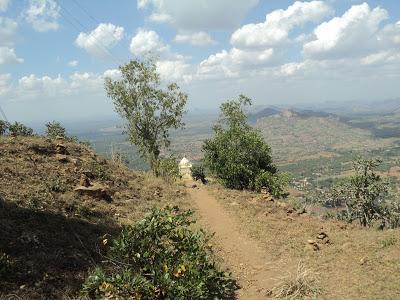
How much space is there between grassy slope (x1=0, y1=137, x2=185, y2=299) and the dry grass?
15.9 ft

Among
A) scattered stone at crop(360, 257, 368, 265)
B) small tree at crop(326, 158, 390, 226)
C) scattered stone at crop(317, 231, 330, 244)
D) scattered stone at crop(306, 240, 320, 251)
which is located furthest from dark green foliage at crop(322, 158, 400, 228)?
scattered stone at crop(360, 257, 368, 265)

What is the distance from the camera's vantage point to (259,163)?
33.9 m

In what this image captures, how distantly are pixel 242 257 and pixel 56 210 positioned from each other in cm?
697

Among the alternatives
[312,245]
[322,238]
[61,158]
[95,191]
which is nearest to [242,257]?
[312,245]

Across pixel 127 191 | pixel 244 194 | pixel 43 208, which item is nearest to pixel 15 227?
pixel 43 208

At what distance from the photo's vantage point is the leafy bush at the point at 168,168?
107 feet

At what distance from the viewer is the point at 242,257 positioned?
1421 centimetres

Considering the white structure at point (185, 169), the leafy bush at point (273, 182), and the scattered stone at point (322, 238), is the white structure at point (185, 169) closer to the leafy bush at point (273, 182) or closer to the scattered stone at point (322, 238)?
the leafy bush at point (273, 182)

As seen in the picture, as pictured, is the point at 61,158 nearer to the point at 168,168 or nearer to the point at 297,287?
the point at 168,168

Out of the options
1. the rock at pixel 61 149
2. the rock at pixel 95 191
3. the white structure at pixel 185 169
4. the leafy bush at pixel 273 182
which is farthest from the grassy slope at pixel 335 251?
the white structure at pixel 185 169

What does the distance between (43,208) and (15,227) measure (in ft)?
8.40

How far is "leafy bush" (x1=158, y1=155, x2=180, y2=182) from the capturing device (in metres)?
32.5

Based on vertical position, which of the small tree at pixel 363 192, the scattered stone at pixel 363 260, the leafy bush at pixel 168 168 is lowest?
the small tree at pixel 363 192

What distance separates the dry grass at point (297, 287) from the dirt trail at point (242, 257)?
0.46 meters
